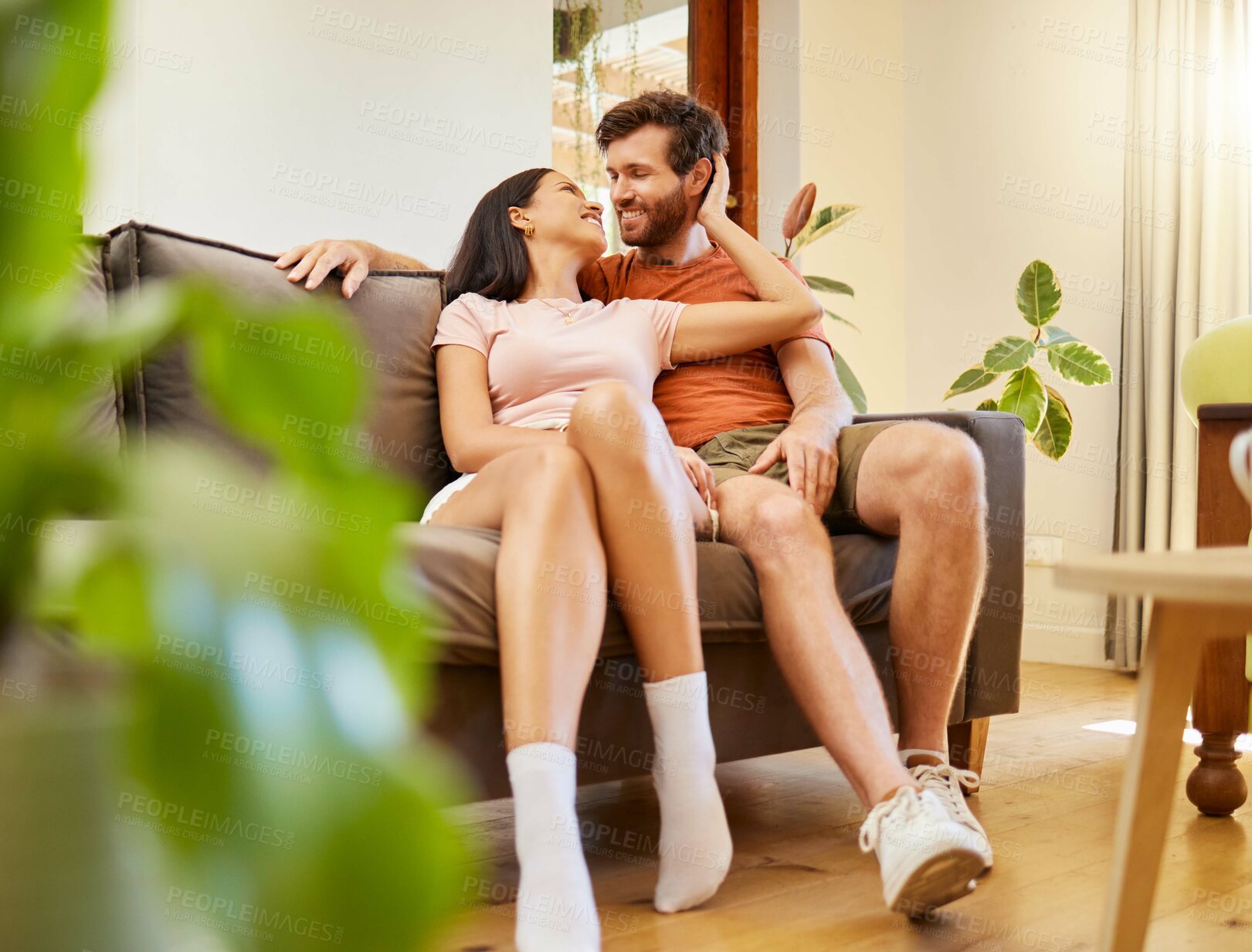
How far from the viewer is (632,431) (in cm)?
136

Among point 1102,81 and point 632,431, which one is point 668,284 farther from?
point 1102,81

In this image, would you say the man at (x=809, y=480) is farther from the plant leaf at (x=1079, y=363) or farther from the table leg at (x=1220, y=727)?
the plant leaf at (x=1079, y=363)

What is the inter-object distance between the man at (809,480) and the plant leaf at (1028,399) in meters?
1.32

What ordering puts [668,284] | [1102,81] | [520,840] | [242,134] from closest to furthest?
[520,840] < [668,284] < [242,134] < [1102,81]

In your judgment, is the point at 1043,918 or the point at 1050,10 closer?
the point at 1043,918

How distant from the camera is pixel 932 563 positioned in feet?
5.35

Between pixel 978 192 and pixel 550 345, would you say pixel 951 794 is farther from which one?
pixel 978 192

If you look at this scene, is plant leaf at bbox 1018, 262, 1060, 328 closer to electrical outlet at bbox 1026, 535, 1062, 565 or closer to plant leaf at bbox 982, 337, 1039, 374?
plant leaf at bbox 982, 337, 1039, 374

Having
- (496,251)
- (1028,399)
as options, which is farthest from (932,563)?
(1028,399)

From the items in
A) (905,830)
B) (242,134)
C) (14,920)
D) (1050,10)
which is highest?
(1050,10)

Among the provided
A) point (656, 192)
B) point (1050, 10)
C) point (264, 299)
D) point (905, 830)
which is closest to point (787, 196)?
point (1050, 10)

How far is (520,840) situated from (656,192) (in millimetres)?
1254

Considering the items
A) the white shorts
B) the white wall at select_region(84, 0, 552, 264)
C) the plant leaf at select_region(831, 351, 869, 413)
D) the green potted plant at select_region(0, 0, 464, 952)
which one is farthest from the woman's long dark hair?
the green potted plant at select_region(0, 0, 464, 952)

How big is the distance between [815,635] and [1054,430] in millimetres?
2037
